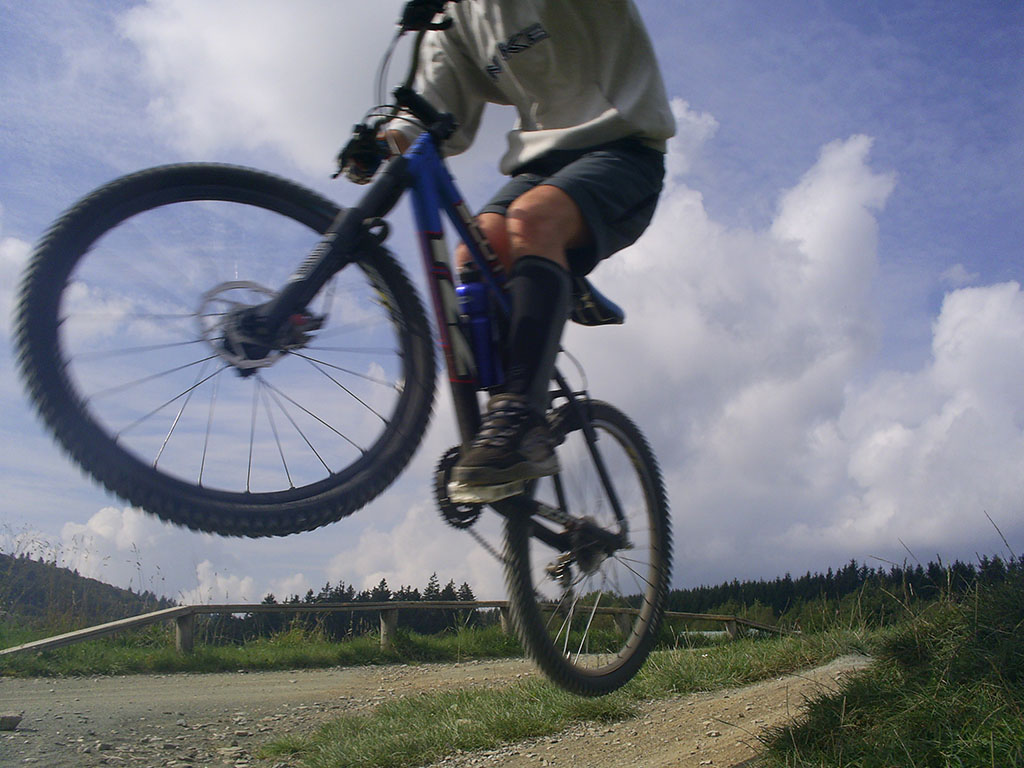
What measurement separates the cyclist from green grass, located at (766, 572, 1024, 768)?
2580 millimetres

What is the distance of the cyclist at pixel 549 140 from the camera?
2.06 metres

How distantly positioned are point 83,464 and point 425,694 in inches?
240

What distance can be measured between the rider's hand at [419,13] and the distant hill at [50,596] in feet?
29.7

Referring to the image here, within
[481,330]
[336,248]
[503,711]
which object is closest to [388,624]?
[503,711]

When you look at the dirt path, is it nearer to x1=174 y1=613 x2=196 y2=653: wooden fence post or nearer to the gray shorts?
x1=174 y1=613 x2=196 y2=653: wooden fence post

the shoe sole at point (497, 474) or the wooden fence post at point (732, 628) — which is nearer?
the shoe sole at point (497, 474)

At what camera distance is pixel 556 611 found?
2.55m

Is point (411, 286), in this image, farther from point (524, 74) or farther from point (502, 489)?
point (524, 74)

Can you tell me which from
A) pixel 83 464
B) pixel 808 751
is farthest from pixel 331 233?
pixel 808 751

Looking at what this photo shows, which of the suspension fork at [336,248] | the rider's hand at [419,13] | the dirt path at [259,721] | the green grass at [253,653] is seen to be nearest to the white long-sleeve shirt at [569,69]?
the rider's hand at [419,13]

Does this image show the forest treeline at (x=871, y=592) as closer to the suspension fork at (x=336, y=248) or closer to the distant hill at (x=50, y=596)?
the suspension fork at (x=336, y=248)

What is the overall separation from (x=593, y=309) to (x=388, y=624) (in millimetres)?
9508

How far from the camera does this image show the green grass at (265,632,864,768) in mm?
5395

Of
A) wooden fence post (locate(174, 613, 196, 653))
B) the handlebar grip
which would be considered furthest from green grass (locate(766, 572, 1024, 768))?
Answer: wooden fence post (locate(174, 613, 196, 653))
